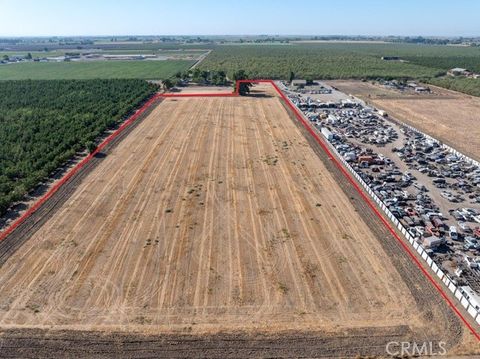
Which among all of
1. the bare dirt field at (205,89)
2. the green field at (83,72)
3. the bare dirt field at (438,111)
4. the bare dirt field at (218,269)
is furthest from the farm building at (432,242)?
the green field at (83,72)

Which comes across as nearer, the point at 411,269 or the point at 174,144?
the point at 411,269

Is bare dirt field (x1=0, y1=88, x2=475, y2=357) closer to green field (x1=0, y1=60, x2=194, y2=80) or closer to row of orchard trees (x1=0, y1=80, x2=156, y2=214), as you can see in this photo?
row of orchard trees (x1=0, y1=80, x2=156, y2=214)

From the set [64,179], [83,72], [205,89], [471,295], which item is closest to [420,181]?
[471,295]

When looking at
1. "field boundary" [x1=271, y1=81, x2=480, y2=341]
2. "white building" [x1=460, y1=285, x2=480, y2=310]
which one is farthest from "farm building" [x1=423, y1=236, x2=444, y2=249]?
"white building" [x1=460, y1=285, x2=480, y2=310]

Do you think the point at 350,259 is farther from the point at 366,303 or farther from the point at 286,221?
the point at 286,221

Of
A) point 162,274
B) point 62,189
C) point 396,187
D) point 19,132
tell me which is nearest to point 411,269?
point 396,187

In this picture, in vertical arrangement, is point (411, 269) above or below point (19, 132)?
below

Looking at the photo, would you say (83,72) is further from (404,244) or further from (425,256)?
(425,256)
